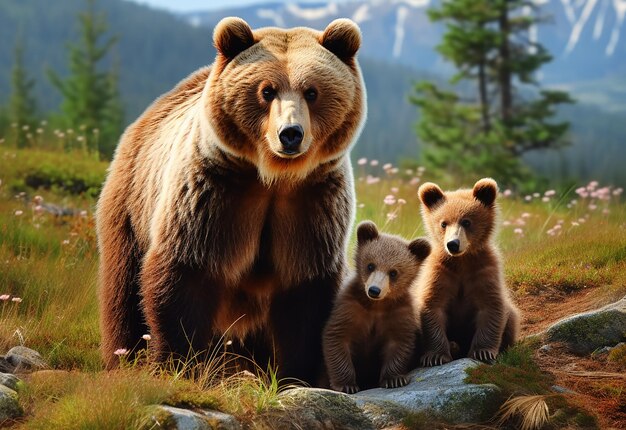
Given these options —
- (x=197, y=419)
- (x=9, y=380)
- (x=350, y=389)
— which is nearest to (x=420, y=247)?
(x=350, y=389)

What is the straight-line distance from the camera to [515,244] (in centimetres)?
916

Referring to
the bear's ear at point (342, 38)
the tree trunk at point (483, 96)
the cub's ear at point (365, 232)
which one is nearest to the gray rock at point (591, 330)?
the cub's ear at point (365, 232)

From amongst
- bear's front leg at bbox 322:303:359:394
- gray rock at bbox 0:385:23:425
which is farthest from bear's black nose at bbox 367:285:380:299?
gray rock at bbox 0:385:23:425

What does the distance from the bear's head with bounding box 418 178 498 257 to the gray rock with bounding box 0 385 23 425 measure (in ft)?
8.63

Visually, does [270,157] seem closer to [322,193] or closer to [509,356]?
[322,193]

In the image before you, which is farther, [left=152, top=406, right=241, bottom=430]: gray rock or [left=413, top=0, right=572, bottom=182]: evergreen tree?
[left=413, top=0, right=572, bottom=182]: evergreen tree

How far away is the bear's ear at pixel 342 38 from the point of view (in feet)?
18.0

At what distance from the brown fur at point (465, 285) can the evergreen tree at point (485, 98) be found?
19.8 m

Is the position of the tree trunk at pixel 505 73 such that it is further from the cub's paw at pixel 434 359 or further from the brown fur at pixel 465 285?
the cub's paw at pixel 434 359

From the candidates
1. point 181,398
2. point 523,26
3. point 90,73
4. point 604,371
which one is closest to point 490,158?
point 523,26

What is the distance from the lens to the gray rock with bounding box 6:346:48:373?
19.0 ft

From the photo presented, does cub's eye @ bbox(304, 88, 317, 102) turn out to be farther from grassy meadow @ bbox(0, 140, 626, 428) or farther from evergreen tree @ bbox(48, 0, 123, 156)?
evergreen tree @ bbox(48, 0, 123, 156)

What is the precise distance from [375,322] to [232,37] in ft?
6.20

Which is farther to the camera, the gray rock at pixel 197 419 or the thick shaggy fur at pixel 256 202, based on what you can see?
the thick shaggy fur at pixel 256 202
